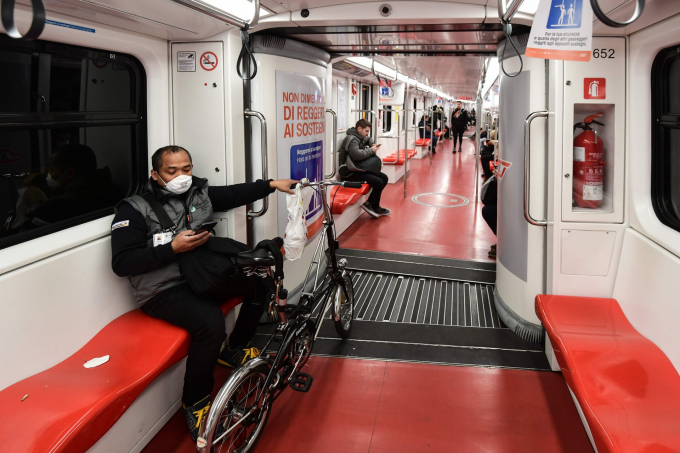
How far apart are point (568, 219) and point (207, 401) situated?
256 cm

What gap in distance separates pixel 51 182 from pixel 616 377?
2904 millimetres

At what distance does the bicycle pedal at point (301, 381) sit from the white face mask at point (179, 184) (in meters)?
1.23

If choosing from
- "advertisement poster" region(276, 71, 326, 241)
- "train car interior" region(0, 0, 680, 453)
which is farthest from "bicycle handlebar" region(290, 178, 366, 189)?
"advertisement poster" region(276, 71, 326, 241)

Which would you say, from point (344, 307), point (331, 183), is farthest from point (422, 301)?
point (331, 183)

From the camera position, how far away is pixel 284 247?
307cm

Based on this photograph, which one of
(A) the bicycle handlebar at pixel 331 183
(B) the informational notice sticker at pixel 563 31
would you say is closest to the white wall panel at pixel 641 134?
(B) the informational notice sticker at pixel 563 31

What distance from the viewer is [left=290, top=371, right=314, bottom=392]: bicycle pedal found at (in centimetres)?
276

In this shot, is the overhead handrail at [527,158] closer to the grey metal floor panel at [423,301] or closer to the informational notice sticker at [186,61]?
the grey metal floor panel at [423,301]

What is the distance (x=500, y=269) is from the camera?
438cm

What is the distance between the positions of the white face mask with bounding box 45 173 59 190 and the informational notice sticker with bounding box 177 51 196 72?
1.19m

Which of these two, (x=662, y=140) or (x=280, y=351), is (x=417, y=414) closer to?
(x=280, y=351)

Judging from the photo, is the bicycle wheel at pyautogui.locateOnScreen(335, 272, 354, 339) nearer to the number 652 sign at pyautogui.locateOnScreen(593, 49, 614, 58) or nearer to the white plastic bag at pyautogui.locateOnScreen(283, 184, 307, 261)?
the white plastic bag at pyautogui.locateOnScreen(283, 184, 307, 261)

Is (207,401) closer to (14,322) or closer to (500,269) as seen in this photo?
(14,322)

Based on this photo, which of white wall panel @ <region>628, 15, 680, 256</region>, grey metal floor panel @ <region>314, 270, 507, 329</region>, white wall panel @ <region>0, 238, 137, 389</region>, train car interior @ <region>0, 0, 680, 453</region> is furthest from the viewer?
grey metal floor panel @ <region>314, 270, 507, 329</region>
